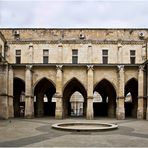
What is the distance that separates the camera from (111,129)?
69.0 ft

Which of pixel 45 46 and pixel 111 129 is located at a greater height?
pixel 45 46

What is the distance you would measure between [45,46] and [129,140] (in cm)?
2277

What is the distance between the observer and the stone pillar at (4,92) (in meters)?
33.5

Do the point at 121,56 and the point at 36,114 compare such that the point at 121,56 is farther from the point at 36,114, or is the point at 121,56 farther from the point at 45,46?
the point at 36,114

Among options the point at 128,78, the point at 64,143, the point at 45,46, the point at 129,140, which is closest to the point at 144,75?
the point at 128,78

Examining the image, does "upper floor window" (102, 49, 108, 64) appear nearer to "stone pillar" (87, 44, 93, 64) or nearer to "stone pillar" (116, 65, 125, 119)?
"stone pillar" (87, 44, 93, 64)

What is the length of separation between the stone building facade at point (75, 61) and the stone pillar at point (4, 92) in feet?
0.49

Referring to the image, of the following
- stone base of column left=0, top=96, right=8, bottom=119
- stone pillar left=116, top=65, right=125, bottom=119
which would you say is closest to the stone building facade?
stone pillar left=116, top=65, right=125, bottom=119

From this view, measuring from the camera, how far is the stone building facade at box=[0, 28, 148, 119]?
1382 inches

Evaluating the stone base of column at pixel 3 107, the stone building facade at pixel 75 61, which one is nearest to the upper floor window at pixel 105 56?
the stone building facade at pixel 75 61

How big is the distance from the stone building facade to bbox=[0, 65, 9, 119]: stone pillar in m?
0.15

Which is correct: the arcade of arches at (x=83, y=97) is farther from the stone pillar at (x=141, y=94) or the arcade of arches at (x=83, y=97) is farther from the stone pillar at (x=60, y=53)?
the stone pillar at (x=60, y=53)

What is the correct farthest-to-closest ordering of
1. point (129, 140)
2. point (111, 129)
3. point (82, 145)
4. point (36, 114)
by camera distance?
point (36, 114), point (111, 129), point (129, 140), point (82, 145)

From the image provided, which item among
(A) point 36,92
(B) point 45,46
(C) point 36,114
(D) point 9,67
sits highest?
(B) point 45,46
